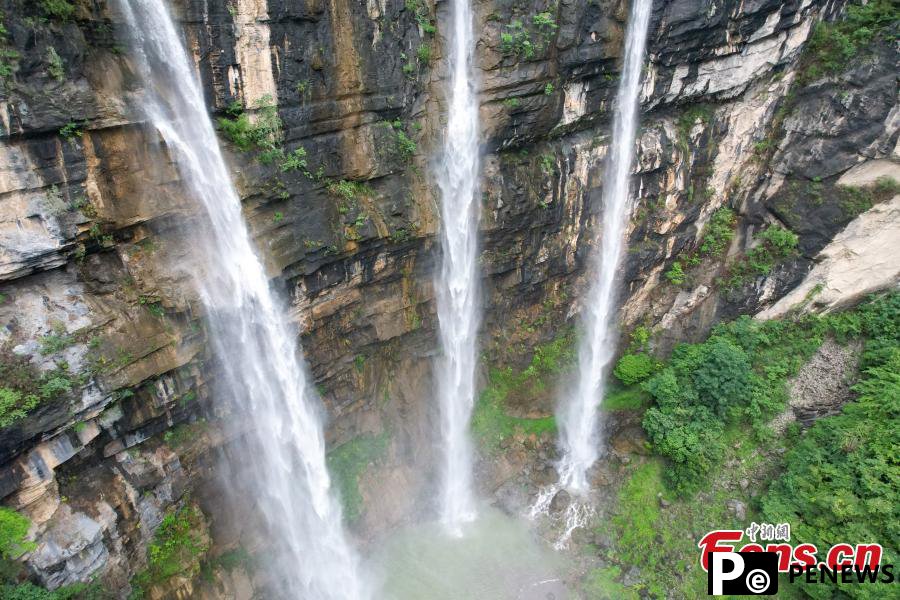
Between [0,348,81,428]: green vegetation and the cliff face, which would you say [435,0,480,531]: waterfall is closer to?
the cliff face

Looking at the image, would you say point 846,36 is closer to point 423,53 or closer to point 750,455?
point 750,455

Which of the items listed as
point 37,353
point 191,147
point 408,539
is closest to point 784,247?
point 408,539

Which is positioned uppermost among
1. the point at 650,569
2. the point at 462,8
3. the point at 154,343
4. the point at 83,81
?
the point at 462,8

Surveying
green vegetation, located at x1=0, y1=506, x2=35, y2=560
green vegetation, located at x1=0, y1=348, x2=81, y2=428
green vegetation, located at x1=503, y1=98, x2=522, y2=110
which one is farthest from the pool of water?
green vegetation, located at x1=503, y1=98, x2=522, y2=110

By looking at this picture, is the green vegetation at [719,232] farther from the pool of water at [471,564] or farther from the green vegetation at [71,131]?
the green vegetation at [71,131]

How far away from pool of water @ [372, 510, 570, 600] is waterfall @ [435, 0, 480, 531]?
783mm

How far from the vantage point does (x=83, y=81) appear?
9.21 metres

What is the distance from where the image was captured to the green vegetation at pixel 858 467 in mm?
12602

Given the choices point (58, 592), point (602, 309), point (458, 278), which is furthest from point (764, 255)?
point (58, 592)

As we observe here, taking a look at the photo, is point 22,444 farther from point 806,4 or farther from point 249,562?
point 806,4

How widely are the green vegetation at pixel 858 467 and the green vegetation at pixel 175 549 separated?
14.8m

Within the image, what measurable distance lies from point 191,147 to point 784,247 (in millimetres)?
17891

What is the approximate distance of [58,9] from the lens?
342 inches

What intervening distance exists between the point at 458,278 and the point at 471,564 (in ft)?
27.2
